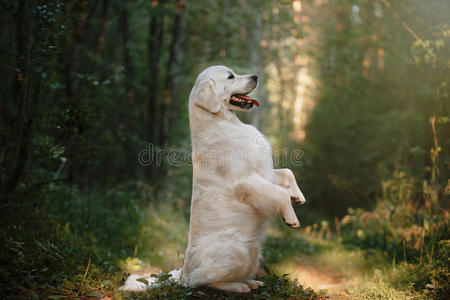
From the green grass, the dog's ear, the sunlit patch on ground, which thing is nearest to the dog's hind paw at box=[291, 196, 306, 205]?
the green grass

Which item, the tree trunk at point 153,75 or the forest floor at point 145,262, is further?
the tree trunk at point 153,75

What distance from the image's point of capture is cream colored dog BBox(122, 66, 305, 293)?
3.13 metres

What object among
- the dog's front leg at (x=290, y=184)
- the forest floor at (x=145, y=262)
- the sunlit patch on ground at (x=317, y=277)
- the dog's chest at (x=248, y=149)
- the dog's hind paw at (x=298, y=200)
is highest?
the dog's chest at (x=248, y=149)

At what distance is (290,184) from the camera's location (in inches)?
137

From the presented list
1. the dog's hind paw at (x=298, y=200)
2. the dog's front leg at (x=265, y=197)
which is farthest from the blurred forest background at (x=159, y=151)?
the dog's front leg at (x=265, y=197)

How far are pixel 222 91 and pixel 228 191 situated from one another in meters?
0.96

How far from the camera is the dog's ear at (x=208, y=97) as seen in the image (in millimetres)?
3410

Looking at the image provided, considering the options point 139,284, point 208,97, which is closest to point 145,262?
point 139,284

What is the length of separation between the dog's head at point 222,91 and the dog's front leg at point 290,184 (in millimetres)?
716

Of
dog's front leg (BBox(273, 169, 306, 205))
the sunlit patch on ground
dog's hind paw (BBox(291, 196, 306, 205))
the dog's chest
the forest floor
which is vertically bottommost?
the sunlit patch on ground

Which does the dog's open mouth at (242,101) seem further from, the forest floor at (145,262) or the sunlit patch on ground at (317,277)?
the sunlit patch on ground at (317,277)

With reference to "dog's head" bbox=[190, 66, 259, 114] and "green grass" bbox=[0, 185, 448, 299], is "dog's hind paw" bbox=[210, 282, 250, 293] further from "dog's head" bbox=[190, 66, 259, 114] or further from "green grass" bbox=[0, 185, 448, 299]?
"dog's head" bbox=[190, 66, 259, 114]

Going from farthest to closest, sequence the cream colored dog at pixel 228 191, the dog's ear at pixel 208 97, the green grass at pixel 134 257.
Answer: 1. the dog's ear at pixel 208 97
2. the green grass at pixel 134 257
3. the cream colored dog at pixel 228 191

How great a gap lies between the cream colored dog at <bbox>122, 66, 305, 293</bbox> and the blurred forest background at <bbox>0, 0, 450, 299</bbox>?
2.95 ft
